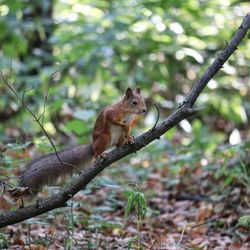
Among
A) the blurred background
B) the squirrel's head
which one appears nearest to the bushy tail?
the squirrel's head

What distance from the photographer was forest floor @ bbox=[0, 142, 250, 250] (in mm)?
3355

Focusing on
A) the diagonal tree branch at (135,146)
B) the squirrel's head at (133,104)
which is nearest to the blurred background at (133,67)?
the squirrel's head at (133,104)

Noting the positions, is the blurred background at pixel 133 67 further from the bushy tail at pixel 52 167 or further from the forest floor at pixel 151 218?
the bushy tail at pixel 52 167

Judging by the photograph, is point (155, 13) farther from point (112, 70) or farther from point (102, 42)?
point (112, 70)

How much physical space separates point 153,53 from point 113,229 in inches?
118

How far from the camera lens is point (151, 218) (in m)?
4.32

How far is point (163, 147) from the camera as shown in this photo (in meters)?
5.45

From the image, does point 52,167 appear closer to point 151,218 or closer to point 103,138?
point 103,138

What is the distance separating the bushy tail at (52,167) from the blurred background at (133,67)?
147 centimetres

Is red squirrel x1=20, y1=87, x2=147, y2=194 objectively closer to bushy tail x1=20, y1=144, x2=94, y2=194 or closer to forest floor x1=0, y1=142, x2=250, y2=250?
bushy tail x1=20, y1=144, x2=94, y2=194

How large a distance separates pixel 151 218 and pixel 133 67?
7.94ft

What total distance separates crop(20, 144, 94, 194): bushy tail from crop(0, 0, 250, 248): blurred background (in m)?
1.47

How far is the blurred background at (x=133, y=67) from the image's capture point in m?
5.37

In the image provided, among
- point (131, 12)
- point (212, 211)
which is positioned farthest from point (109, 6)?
point (212, 211)
